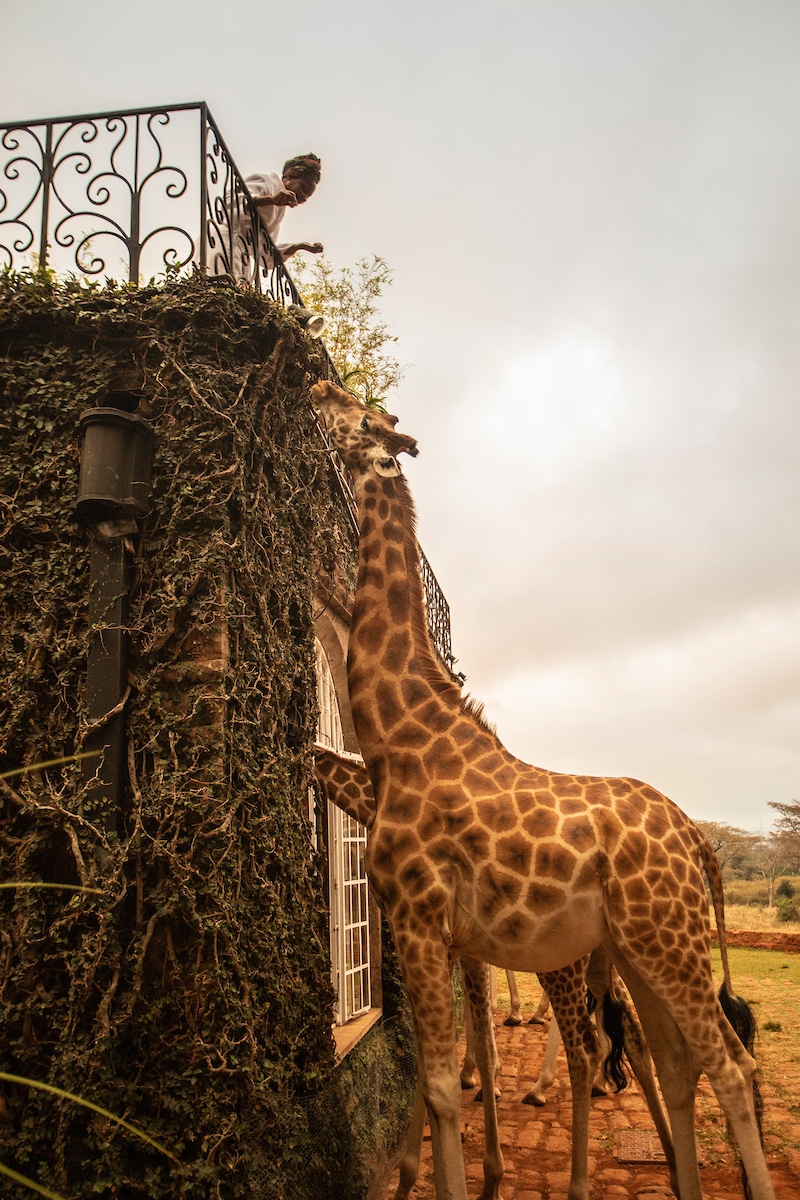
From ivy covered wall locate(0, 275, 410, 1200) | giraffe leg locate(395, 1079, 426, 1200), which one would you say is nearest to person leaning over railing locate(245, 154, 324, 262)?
ivy covered wall locate(0, 275, 410, 1200)

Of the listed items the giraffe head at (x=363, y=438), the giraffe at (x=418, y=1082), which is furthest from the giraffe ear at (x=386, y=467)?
the giraffe at (x=418, y=1082)

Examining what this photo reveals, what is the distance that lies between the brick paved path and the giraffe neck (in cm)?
294

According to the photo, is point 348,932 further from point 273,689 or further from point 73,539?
point 73,539

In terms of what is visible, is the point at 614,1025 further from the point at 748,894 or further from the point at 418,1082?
the point at 748,894

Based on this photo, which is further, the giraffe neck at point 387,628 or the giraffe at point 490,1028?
the giraffe at point 490,1028

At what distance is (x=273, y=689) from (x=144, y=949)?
1.26 metres

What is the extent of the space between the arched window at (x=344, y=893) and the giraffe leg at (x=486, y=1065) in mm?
1014

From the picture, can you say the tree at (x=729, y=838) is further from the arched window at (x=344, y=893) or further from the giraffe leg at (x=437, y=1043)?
A: the giraffe leg at (x=437, y=1043)

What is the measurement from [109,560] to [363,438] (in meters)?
1.39

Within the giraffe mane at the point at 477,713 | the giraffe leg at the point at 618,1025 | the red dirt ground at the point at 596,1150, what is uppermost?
the giraffe mane at the point at 477,713

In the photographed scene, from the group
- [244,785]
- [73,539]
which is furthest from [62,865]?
[73,539]

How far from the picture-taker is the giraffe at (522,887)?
349 cm

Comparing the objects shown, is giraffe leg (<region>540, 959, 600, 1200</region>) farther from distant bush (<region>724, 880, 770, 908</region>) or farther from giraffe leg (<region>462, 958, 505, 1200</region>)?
distant bush (<region>724, 880, 770, 908</region>)

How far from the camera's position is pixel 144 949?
10.9ft
